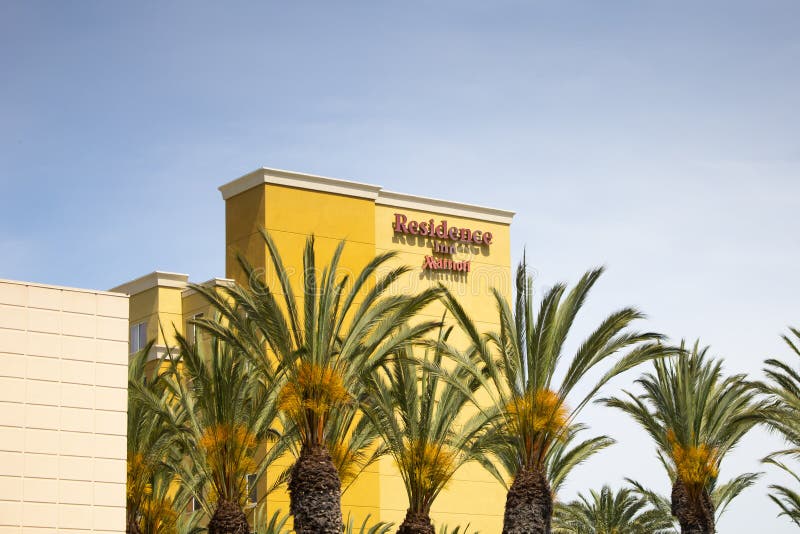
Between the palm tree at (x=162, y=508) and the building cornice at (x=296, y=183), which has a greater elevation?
the building cornice at (x=296, y=183)

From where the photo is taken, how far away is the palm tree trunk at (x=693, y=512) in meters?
43.2

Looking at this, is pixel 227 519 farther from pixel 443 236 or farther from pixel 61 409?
pixel 443 236

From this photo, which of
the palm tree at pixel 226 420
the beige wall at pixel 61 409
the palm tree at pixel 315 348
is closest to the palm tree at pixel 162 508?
the palm tree at pixel 226 420

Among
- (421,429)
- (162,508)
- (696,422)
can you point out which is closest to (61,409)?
(421,429)

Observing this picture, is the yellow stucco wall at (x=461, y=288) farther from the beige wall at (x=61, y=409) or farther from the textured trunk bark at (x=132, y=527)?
the beige wall at (x=61, y=409)

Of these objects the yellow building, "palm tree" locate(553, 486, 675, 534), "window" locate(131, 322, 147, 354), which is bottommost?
"palm tree" locate(553, 486, 675, 534)

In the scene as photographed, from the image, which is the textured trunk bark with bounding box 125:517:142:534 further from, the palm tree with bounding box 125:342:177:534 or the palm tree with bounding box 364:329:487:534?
the palm tree with bounding box 364:329:487:534

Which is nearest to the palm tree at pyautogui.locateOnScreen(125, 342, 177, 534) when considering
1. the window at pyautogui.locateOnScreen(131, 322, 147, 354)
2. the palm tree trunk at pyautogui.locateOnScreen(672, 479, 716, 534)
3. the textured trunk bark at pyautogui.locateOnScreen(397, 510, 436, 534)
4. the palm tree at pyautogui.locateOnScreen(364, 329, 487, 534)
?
the palm tree at pyautogui.locateOnScreen(364, 329, 487, 534)

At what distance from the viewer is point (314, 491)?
104 ft

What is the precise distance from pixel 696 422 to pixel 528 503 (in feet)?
37.8

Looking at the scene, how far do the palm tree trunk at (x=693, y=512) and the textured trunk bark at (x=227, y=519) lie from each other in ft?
52.7

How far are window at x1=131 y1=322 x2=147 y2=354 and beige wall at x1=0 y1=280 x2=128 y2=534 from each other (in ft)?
78.1

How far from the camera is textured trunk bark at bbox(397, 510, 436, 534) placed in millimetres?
35969

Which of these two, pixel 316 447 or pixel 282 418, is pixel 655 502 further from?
pixel 316 447
